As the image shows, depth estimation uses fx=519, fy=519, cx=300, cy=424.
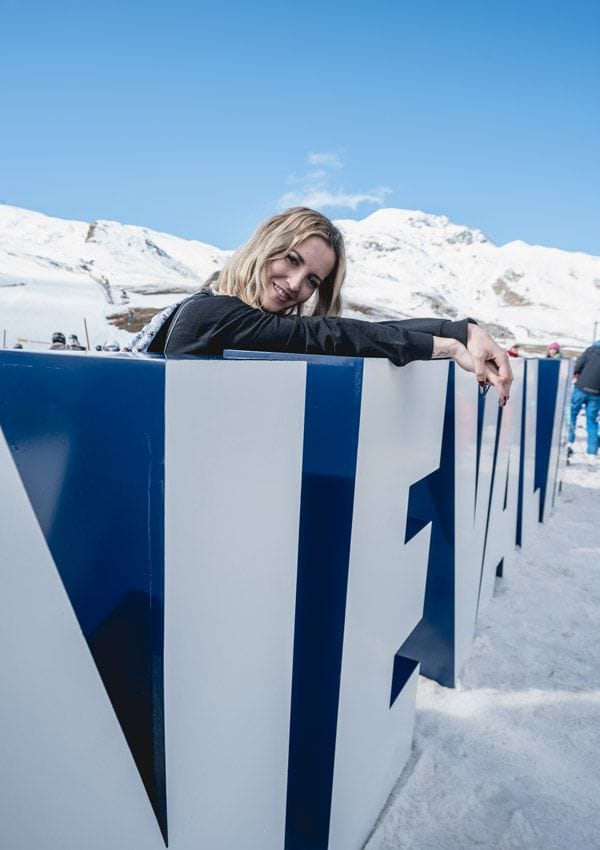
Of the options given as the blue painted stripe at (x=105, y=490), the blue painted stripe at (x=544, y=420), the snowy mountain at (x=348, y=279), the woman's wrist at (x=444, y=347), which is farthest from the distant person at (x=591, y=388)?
the blue painted stripe at (x=105, y=490)

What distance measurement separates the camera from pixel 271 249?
164 cm

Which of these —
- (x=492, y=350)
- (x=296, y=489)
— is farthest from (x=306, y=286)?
(x=296, y=489)

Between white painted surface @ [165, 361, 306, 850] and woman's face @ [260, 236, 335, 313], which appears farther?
woman's face @ [260, 236, 335, 313]

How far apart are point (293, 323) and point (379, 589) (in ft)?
2.37

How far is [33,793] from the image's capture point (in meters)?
0.71

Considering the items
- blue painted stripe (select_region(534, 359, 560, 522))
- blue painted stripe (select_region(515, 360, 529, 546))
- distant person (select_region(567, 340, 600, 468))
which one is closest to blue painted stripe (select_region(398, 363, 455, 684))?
blue painted stripe (select_region(515, 360, 529, 546))

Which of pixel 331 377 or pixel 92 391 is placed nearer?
pixel 92 391

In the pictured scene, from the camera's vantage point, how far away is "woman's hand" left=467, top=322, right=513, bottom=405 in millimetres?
1420

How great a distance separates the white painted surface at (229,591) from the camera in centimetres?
77

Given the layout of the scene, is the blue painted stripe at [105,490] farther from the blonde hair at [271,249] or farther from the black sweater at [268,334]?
the blonde hair at [271,249]

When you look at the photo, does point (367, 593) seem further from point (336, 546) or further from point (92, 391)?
point (92, 391)

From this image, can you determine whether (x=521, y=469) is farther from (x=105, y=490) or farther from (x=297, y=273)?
(x=105, y=490)

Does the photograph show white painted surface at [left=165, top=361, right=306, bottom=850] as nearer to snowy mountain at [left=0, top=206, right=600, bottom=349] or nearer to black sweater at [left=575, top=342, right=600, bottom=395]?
snowy mountain at [left=0, top=206, right=600, bottom=349]

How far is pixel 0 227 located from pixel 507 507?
13858 centimetres
